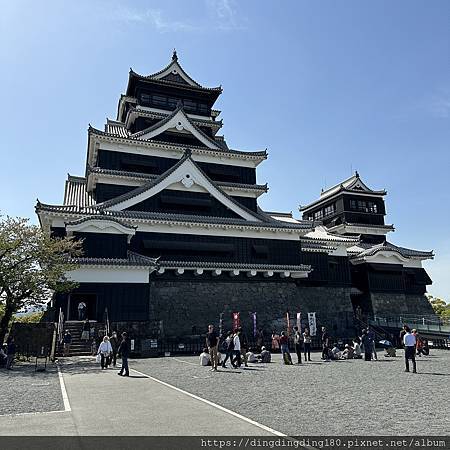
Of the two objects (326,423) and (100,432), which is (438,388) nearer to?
(326,423)

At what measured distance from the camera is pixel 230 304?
26.9 metres

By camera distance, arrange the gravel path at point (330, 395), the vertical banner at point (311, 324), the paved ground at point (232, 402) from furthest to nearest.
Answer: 1. the vertical banner at point (311, 324)
2. the gravel path at point (330, 395)
3. the paved ground at point (232, 402)

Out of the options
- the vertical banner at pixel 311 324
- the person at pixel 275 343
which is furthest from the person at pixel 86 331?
the vertical banner at pixel 311 324

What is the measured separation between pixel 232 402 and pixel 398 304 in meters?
31.7

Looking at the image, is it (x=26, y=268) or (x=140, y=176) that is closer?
(x=26, y=268)

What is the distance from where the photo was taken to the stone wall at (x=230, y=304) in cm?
2522

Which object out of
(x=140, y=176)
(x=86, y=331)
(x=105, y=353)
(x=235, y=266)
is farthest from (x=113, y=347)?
(x=140, y=176)

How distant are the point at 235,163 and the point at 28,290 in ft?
61.4

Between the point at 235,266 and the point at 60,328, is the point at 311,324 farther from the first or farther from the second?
the point at 60,328

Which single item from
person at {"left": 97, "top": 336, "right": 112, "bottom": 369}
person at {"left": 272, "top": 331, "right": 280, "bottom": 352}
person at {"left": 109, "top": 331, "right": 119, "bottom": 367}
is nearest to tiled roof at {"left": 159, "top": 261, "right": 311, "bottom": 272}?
person at {"left": 272, "top": 331, "right": 280, "bottom": 352}

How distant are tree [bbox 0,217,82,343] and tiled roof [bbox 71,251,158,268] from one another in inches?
90.6

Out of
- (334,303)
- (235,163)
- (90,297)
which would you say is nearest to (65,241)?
(90,297)

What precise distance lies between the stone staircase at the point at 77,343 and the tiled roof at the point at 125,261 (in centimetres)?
335

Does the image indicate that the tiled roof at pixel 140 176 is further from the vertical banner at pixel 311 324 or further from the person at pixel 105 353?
the person at pixel 105 353
